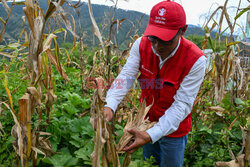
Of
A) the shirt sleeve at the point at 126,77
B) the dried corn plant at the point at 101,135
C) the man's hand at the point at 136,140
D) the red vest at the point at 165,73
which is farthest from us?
the shirt sleeve at the point at 126,77

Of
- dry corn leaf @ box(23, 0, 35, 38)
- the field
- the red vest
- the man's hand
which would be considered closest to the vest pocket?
the red vest

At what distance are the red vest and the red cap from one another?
0.82ft

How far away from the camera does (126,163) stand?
54.2 inches

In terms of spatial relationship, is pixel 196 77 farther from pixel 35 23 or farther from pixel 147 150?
pixel 35 23

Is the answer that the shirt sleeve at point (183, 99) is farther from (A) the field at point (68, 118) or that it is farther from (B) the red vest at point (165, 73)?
(A) the field at point (68, 118)

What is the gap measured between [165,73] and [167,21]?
0.44 meters

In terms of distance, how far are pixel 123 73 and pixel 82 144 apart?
73 cm

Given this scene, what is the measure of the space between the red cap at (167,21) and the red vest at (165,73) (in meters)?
0.25

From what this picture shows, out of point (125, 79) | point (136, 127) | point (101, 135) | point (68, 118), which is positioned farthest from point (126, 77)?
point (101, 135)

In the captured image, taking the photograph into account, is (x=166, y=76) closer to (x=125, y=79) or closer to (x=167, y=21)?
(x=125, y=79)

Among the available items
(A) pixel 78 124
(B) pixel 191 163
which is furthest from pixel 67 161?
(B) pixel 191 163

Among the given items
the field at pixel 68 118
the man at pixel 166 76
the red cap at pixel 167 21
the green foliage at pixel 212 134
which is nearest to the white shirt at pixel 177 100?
the man at pixel 166 76

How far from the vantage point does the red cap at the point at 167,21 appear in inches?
57.5

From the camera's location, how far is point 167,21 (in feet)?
4.86
